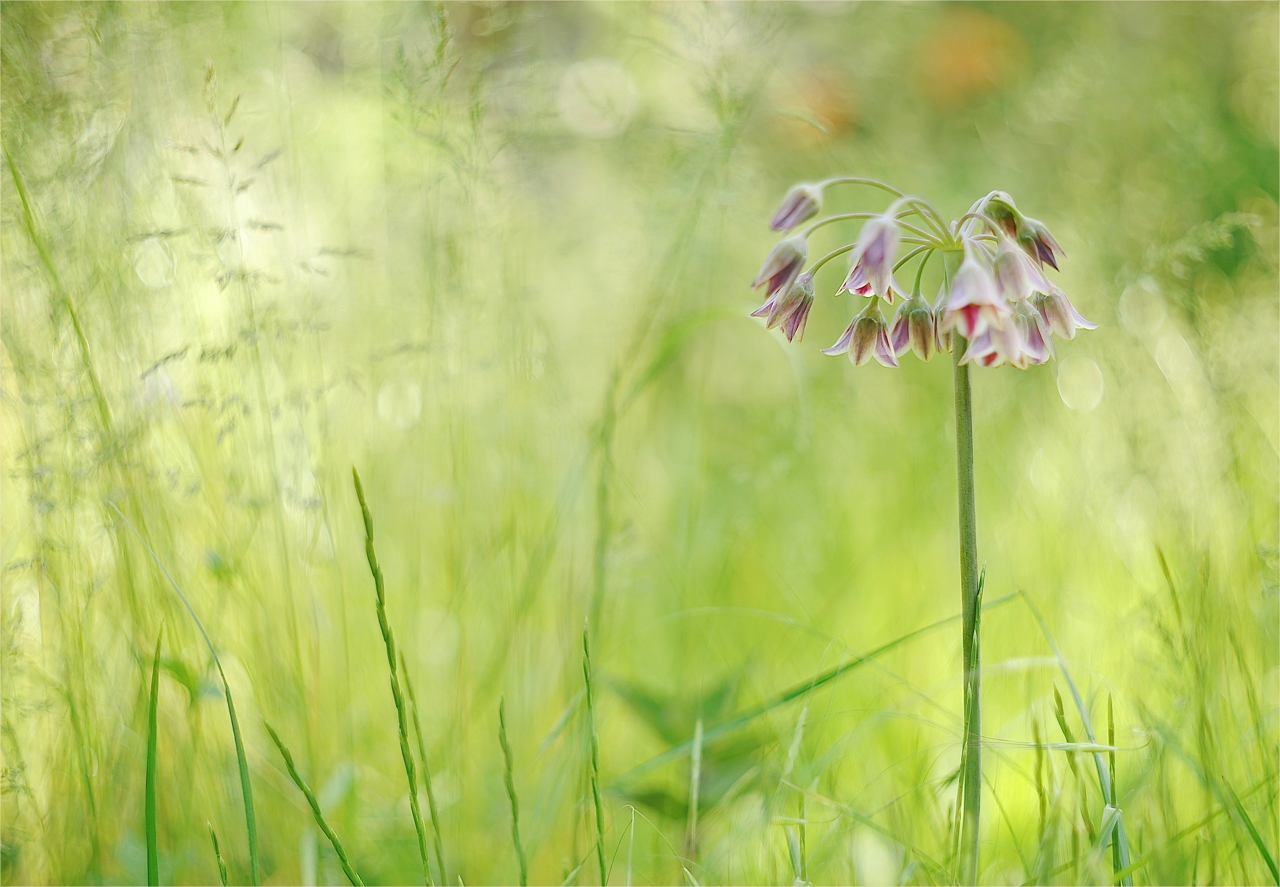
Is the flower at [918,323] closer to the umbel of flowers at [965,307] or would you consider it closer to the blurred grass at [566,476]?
the umbel of flowers at [965,307]

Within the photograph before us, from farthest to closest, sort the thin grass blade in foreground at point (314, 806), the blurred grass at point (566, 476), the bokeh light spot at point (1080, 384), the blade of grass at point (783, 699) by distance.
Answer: the bokeh light spot at point (1080, 384) < the blurred grass at point (566, 476) < the blade of grass at point (783, 699) < the thin grass blade in foreground at point (314, 806)

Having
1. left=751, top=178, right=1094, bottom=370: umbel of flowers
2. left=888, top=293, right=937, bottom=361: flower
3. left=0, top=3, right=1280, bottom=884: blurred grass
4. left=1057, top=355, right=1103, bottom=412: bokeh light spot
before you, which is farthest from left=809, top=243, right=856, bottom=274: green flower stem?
left=1057, top=355, right=1103, bottom=412: bokeh light spot

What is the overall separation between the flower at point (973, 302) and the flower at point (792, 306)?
0.71 feet

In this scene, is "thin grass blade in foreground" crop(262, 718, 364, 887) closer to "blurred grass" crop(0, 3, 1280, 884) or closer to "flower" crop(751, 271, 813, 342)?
"blurred grass" crop(0, 3, 1280, 884)

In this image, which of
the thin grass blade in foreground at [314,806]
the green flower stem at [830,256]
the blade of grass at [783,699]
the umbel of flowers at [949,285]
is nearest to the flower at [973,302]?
the umbel of flowers at [949,285]

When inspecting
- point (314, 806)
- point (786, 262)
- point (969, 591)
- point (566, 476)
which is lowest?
point (314, 806)

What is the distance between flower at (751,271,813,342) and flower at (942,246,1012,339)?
22cm

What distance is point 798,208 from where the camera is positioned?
1.04m

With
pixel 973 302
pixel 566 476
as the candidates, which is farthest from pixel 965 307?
pixel 566 476

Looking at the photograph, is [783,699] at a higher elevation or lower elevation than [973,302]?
lower

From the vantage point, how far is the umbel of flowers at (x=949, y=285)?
903mm

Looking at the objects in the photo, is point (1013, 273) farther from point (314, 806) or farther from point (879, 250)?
point (314, 806)

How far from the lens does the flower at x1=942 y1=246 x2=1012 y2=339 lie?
877mm

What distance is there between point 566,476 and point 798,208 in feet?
4.70
